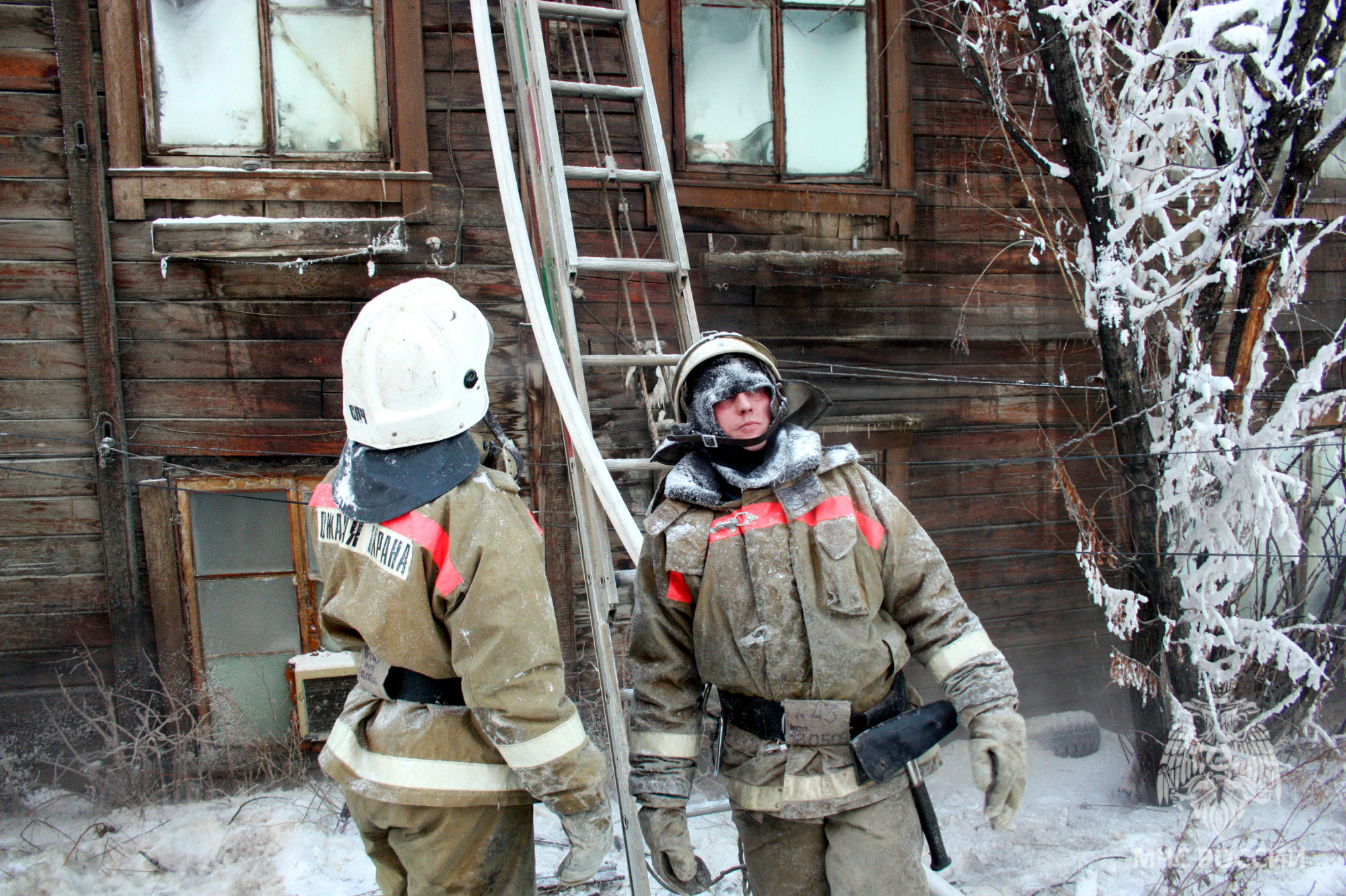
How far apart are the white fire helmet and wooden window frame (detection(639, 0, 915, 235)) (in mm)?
2726

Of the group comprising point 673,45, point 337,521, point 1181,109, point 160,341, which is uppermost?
point 673,45

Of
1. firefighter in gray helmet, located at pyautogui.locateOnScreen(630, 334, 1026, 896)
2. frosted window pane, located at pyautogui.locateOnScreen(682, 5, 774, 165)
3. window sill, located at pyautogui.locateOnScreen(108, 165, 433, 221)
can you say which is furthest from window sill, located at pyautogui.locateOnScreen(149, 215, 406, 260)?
firefighter in gray helmet, located at pyautogui.locateOnScreen(630, 334, 1026, 896)

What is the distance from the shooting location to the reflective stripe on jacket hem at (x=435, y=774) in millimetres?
1732

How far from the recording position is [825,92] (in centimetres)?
457

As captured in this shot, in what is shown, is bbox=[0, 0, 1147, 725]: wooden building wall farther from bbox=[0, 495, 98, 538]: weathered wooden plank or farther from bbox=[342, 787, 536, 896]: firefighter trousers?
bbox=[342, 787, 536, 896]: firefighter trousers

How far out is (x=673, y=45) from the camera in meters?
4.27

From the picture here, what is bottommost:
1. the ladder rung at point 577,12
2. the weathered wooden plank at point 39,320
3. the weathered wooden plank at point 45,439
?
the weathered wooden plank at point 45,439

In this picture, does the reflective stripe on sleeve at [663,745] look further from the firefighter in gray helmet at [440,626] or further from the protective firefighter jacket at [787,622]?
the firefighter in gray helmet at [440,626]

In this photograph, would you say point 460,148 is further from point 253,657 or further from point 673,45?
point 253,657

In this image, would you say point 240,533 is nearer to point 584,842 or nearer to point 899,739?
point 584,842

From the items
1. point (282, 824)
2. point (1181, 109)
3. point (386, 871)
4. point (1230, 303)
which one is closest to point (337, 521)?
point (386, 871)

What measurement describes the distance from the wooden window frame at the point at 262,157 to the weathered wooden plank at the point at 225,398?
30.9 inches

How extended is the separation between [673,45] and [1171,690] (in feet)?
12.6

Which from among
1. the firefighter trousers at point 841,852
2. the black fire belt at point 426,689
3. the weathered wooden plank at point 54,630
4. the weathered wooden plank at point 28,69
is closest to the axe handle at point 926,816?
the firefighter trousers at point 841,852
